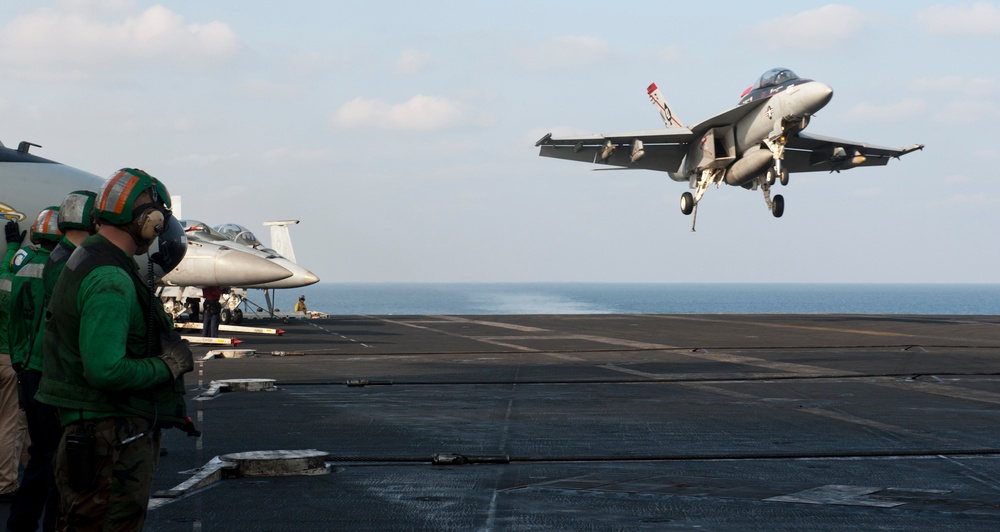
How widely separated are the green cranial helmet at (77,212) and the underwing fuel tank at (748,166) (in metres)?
31.8

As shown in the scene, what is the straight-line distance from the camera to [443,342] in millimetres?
27031

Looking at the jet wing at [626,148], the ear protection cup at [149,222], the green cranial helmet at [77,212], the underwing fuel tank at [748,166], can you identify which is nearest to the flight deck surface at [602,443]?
the green cranial helmet at [77,212]

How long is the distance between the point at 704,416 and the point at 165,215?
28.2 ft

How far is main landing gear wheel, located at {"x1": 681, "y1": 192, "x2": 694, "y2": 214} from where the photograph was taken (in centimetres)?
4081

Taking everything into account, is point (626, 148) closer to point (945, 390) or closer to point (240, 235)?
point (240, 235)

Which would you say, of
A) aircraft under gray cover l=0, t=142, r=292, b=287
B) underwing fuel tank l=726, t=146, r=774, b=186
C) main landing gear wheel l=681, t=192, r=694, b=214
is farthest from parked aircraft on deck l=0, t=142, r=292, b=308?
main landing gear wheel l=681, t=192, r=694, b=214

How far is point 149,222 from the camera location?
4422mm

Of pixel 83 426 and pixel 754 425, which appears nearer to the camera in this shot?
pixel 83 426

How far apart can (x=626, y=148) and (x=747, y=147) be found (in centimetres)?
757

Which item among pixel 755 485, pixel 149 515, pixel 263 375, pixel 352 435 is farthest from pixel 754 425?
pixel 263 375

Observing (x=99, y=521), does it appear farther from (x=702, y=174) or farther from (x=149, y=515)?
(x=702, y=174)

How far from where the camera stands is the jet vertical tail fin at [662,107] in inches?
1858

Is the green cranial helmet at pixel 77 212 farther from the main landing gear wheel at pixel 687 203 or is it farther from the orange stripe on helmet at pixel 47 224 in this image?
the main landing gear wheel at pixel 687 203

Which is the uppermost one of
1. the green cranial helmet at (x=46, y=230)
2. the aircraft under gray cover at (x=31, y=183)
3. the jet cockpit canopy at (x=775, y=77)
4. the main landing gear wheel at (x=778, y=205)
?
the jet cockpit canopy at (x=775, y=77)
